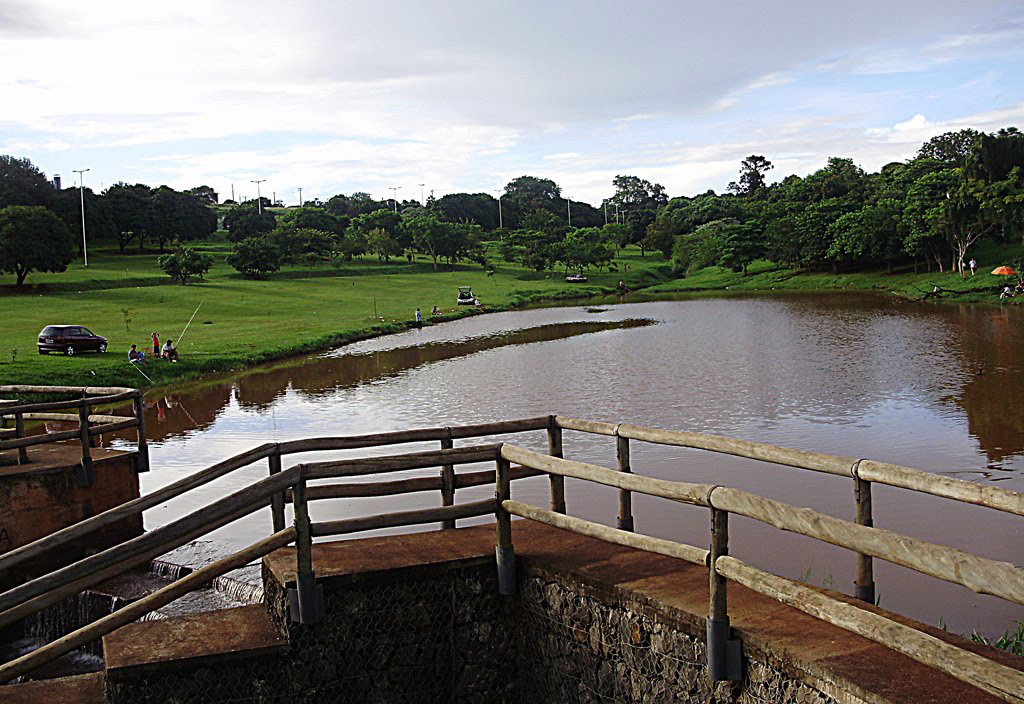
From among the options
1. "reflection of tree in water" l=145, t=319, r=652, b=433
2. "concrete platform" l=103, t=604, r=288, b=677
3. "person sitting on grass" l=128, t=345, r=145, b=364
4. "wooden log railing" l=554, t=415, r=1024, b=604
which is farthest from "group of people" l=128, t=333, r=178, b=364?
"wooden log railing" l=554, t=415, r=1024, b=604

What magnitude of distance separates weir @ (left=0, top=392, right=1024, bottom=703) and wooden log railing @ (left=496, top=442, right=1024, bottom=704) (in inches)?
0.5

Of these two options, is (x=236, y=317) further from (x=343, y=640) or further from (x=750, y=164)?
(x=750, y=164)

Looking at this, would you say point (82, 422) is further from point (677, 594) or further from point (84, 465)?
point (677, 594)

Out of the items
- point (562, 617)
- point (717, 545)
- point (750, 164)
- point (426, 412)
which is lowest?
point (426, 412)

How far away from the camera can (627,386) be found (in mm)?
28484

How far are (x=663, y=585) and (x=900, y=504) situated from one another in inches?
365

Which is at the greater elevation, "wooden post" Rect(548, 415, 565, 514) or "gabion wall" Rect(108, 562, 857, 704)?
"wooden post" Rect(548, 415, 565, 514)

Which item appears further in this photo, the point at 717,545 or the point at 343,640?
the point at 343,640

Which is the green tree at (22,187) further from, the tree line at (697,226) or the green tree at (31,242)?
the green tree at (31,242)

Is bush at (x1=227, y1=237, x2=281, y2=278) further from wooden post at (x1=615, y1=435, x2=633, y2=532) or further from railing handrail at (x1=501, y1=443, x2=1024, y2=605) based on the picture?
railing handrail at (x1=501, y1=443, x2=1024, y2=605)

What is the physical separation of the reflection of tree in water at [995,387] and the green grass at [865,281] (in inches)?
707

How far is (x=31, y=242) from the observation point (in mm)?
66125

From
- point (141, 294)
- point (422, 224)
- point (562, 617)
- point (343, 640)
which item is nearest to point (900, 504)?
point (562, 617)

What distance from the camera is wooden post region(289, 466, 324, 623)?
20.1ft
